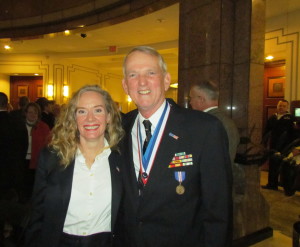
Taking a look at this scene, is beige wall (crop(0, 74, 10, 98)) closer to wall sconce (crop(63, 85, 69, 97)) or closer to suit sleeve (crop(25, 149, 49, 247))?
wall sconce (crop(63, 85, 69, 97))

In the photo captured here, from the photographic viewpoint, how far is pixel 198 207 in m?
1.40

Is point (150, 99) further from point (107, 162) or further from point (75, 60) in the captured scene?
point (75, 60)

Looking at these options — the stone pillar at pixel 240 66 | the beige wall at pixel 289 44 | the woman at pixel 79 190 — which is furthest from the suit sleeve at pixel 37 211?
the beige wall at pixel 289 44

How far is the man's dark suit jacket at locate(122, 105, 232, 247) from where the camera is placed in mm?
1343

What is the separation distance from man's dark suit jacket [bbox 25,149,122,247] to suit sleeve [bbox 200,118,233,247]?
506mm

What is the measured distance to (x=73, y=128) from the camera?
5.81 feet

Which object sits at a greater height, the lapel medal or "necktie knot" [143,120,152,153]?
"necktie knot" [143,120,152,153]

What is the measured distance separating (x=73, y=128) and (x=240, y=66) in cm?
235

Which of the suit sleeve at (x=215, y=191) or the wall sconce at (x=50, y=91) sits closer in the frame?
the suit sleeve at (x=215, y=191)

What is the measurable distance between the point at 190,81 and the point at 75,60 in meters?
8.19

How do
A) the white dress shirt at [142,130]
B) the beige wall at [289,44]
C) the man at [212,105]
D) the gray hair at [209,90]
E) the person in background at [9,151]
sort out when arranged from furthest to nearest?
the beige wall at [289,44]
the person in background at [9,151]
the gray hair at [209,90]
the man at [212,105]
the white dress shirt at [142,130]

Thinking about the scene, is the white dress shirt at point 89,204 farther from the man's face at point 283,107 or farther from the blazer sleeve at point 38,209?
the man's face at point 283,107

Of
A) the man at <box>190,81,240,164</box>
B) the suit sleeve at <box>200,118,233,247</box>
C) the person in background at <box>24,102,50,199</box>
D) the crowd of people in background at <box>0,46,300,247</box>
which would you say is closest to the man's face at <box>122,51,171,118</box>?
the crowd of people in background at <box>0,46,300,247</box>

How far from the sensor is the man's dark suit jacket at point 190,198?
4.41 ft
